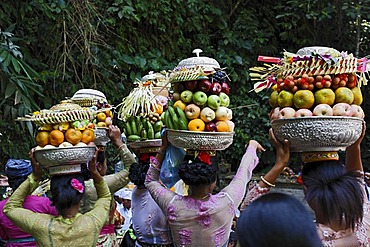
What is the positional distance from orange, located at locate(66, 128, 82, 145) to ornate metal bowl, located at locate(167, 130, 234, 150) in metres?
0.59

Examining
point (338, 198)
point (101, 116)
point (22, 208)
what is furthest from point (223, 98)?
point (22, 208)

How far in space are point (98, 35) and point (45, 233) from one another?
452 cm

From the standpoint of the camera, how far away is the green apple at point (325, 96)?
2.70m

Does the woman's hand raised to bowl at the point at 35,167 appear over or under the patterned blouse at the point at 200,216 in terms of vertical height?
over

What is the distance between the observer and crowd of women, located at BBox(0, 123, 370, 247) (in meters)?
1.49

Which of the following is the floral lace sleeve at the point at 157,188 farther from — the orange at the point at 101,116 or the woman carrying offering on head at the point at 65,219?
the orange at the point at 101,116

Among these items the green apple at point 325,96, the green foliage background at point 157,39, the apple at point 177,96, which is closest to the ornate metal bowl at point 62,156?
the apple at point 177,96

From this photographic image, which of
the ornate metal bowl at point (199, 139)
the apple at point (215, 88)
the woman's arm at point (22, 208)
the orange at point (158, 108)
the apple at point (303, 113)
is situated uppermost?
the apple at point (215, 88)

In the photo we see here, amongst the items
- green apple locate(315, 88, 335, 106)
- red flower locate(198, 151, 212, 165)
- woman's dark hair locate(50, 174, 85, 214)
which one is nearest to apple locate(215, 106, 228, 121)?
red flower locate(198, 151, 212, 165)

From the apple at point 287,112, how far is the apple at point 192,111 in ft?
1.81

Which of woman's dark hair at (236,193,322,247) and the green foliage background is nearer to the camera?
woman's dark hair at (236,193,322,247)

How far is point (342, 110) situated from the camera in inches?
106

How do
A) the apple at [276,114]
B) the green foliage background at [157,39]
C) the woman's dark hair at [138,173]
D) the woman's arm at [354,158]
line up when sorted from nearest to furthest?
the apple at [276,114]
the woman's arm at [354,158]
the woman's dark hair at [138,173]
the green foliage background at [157,39]

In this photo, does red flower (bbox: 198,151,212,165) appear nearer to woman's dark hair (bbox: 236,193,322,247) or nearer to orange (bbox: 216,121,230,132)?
orange (bbox: 216,121,230,132)
